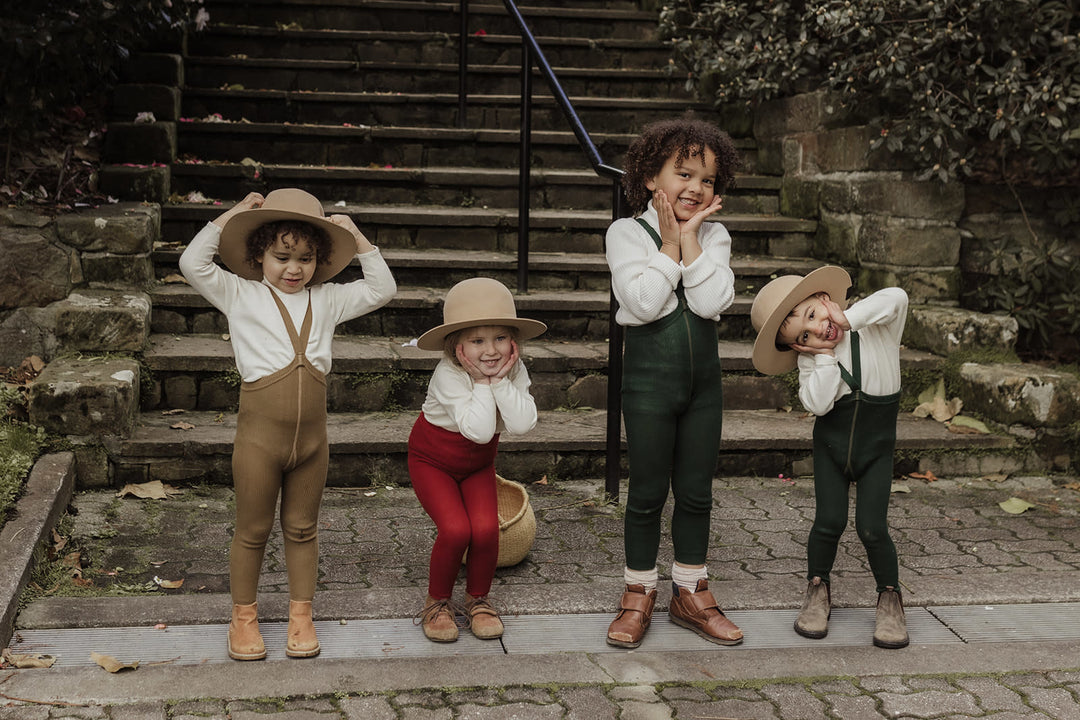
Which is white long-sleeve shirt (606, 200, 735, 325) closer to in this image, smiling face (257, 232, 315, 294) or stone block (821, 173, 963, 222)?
smiling face (257, 232, 315, 294)

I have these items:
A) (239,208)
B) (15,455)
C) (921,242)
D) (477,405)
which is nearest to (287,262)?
(239,208)

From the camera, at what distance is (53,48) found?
15.5ft

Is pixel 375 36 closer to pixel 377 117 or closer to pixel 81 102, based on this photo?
pixel 377 117

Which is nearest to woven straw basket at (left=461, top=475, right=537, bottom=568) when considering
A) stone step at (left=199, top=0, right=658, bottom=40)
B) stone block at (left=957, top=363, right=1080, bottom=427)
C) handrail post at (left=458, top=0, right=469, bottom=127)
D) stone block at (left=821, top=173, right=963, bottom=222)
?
stone block at (left=957, top=363, right=1080, bottom=427)

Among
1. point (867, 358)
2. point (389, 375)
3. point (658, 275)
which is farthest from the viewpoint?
point (389, 375)

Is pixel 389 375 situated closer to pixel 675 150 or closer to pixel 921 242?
pixel 675 150

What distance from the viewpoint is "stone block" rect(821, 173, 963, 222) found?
5578 millimetres

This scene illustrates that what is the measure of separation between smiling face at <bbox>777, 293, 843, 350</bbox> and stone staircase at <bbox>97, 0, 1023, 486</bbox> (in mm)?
1587

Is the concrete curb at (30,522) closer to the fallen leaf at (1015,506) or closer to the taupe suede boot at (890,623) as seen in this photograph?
the taupe suede boot at (890,623)

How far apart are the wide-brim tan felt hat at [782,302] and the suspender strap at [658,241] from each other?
0.23 metres

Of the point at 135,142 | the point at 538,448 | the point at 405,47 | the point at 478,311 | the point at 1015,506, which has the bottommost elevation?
the point at 1015,506

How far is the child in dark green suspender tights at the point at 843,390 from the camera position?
3188mm

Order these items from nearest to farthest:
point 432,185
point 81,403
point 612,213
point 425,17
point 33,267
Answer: point 81,403, point 33,267, point 612,213, point 432,185, point 425,17

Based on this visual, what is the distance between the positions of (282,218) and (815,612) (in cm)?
189
